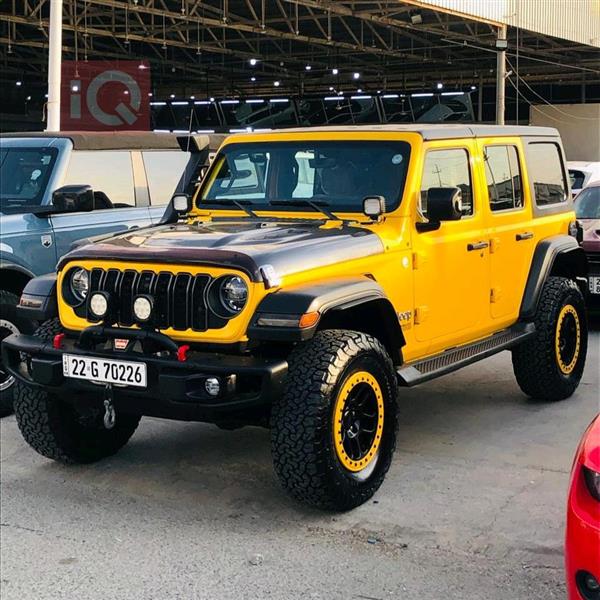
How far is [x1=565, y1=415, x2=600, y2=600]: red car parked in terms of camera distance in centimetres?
294

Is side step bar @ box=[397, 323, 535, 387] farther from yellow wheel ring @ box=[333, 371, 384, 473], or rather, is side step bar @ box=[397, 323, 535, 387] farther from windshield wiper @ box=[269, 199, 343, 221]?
windshield wiper @ box=[269, 199, 343, 221]

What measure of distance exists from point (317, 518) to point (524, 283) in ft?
8.69

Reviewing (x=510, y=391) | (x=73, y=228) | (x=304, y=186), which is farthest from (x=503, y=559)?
(x=73, y=228)

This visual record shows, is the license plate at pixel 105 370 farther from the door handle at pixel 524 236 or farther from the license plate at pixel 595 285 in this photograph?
the license plate at pixel 595 285

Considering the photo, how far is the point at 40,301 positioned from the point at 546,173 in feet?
12.8

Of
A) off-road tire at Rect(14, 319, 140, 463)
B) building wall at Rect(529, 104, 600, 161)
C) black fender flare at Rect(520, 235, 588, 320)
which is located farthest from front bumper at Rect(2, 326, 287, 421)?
building wall at Rect(529, 104, 600, 161)

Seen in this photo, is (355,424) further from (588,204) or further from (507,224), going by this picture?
(588,204)

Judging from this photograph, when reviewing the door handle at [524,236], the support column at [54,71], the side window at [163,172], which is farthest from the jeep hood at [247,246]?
the support column at [54,71]

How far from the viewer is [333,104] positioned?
126 ft

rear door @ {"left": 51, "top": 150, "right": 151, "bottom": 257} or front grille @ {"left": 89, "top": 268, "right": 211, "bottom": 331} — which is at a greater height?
rear door @ {"left": 51, "top": 150, "right": 151, "bottom": 257}

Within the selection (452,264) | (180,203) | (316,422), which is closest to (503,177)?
(452,264)

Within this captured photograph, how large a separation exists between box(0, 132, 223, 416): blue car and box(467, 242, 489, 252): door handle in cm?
196

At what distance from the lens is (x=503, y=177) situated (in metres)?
6.48

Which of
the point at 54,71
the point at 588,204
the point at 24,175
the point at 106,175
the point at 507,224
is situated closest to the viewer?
the point at 507,224
